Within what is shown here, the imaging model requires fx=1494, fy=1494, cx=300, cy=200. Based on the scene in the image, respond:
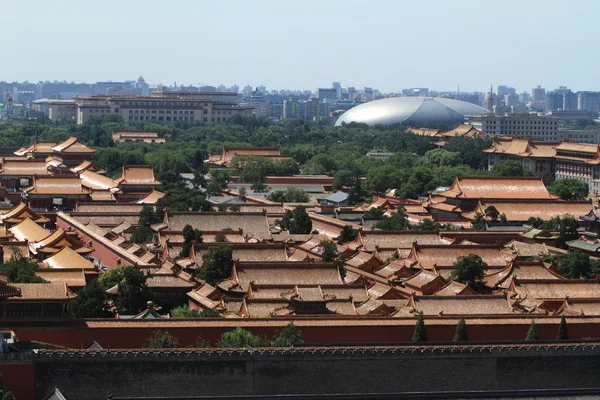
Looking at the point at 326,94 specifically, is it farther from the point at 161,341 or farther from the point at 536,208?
the point at 161,341

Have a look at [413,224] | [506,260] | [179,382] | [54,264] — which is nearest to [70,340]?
[179,382]

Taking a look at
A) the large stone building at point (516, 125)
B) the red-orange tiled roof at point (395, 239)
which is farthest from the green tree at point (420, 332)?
the large stone building at point (516, 125)

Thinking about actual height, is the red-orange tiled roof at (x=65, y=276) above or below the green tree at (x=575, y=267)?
above

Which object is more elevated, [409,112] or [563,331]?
[563,331]

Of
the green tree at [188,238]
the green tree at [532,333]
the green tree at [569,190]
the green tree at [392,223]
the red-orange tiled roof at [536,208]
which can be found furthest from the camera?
the green tree at [569,190]

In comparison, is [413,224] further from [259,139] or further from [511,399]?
[259,139]

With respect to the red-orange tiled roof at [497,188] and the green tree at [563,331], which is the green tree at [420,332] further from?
the red-orange tiled roof at [497,188]

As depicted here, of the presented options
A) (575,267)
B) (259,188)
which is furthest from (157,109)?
(575,267)
